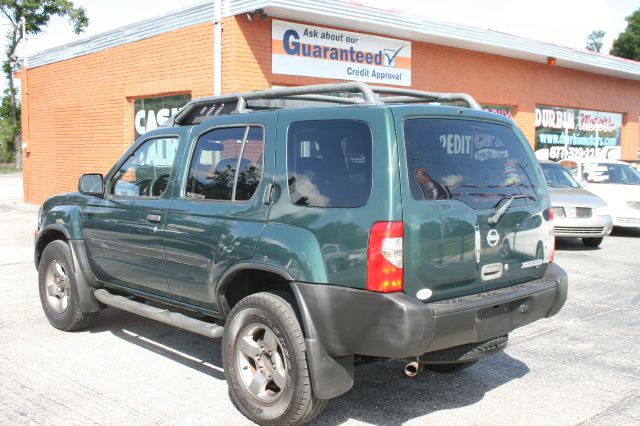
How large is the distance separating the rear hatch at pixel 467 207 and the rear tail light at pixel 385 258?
0.17 feet

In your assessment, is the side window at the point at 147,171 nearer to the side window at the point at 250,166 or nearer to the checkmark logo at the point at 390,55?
the side window at the point at 250,166

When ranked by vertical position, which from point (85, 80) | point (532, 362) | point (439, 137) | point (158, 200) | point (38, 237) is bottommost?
point (532, 362)

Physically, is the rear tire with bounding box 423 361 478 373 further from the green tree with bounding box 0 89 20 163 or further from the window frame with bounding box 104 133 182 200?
the green tree with bounding box 0 89 20 163

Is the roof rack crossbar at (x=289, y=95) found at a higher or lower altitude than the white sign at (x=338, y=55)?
lower

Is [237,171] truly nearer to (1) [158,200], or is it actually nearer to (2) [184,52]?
(1) [158,200]

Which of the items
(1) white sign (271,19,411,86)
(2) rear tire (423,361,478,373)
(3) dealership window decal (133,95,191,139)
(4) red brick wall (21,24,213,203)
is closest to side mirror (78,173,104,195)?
(2) rear tire (423,361,478,373)

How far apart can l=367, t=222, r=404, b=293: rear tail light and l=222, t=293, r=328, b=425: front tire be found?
586 mm

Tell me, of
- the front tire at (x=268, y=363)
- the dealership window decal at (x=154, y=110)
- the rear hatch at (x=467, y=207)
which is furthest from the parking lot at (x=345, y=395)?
the dealership window decal at (x=154, y=110)

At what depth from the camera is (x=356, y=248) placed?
3.60m

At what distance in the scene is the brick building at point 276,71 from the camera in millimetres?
12297

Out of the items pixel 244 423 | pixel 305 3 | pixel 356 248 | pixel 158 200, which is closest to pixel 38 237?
pixel 158 200

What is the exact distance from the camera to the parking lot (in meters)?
4.24

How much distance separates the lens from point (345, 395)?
4570 millimetres

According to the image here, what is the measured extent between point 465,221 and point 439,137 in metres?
0.53
